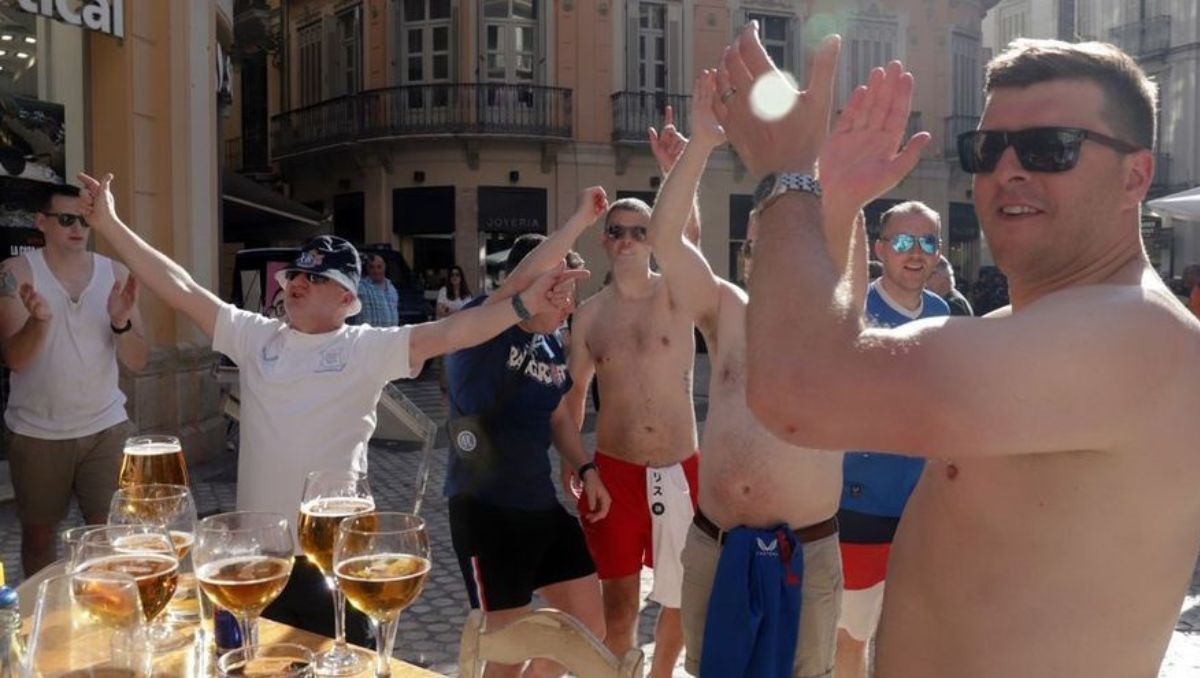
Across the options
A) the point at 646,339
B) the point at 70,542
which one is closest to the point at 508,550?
the point at 646,339

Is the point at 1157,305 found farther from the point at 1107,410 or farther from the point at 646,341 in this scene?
the point at 646,341

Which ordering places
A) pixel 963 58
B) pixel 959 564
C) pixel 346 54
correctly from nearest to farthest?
pixel 959 564, pixel 346 54, pixel 963 58

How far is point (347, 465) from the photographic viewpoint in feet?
9.88

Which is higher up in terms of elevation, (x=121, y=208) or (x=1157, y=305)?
(x=121, y=208)

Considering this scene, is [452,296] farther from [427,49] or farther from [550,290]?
[550,290]

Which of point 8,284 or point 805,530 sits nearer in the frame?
point 805,530

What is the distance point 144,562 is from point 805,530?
2060mm

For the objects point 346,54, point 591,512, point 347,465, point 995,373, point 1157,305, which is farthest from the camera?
point 346,54

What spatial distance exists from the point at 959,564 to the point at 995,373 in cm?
46

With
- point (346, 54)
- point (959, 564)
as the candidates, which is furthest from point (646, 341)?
point (346, 54)

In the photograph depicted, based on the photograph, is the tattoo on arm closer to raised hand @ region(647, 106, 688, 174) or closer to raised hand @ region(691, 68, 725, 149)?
raised hand @ region(647, 106, 688, 174)

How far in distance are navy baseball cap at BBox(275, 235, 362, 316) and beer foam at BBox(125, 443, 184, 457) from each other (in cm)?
73

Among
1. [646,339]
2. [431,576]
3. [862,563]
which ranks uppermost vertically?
[646,339]

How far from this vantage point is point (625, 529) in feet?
13.5
